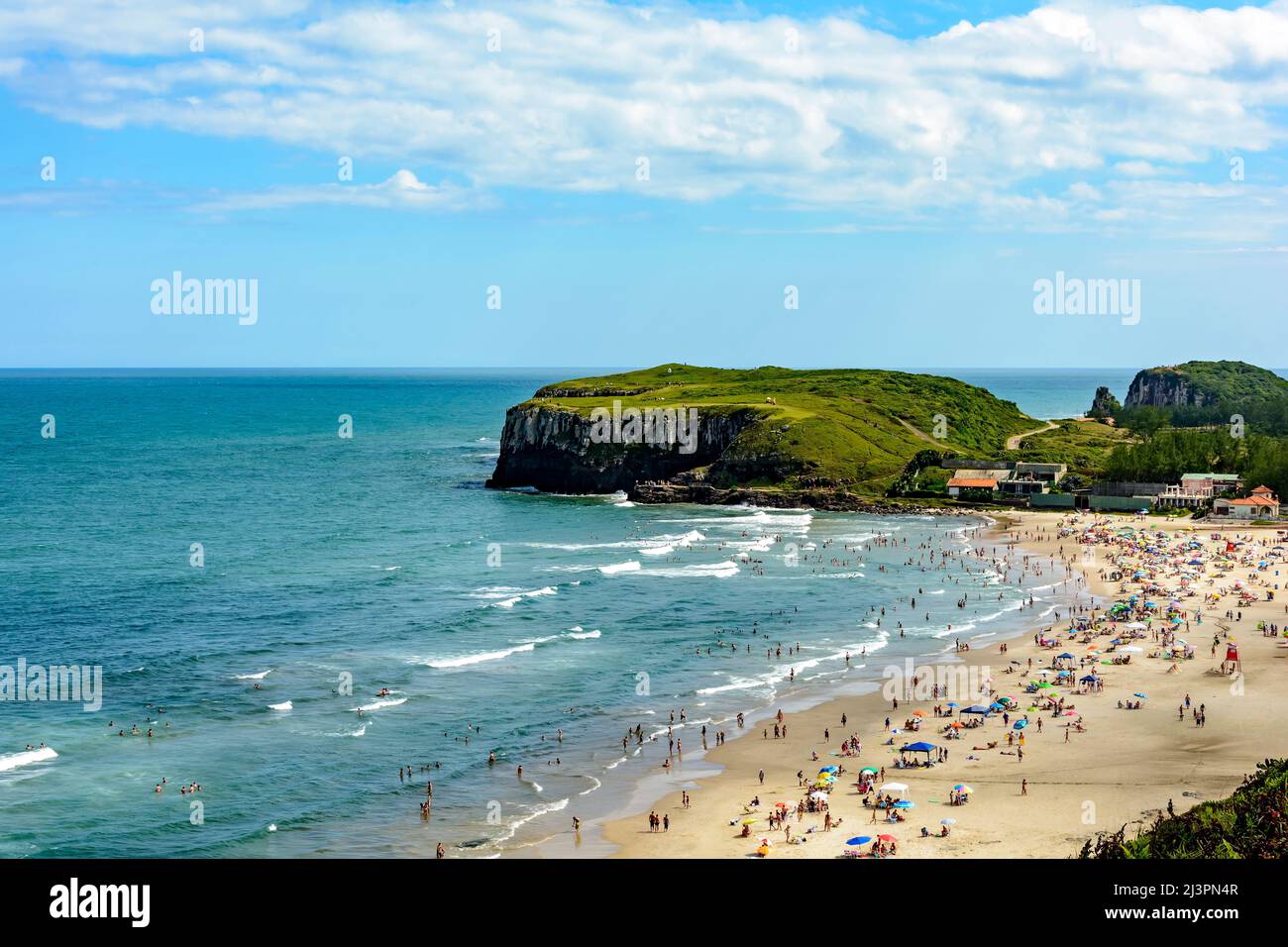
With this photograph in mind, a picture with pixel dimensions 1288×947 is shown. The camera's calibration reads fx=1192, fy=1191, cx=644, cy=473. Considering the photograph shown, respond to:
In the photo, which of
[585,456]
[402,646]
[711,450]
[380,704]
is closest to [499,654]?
[402,646]

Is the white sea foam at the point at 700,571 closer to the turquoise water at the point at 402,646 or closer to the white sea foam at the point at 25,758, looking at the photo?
the turquoise water at the point at 402,646

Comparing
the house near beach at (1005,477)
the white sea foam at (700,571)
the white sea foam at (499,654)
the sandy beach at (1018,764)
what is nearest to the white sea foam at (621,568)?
the white sea foam at (700,571)

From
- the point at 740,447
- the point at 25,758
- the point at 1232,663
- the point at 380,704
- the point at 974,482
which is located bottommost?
the point at 25,758

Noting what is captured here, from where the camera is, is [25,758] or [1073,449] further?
[1073,449]

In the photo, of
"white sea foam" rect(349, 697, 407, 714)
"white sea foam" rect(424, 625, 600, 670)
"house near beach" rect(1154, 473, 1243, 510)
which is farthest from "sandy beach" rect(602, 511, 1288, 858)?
"house near beach" rect(1154, 473, 1243, 510)

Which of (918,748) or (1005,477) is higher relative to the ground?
(1005,477)

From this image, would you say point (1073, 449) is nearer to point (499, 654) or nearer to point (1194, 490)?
point (1194, 490)
